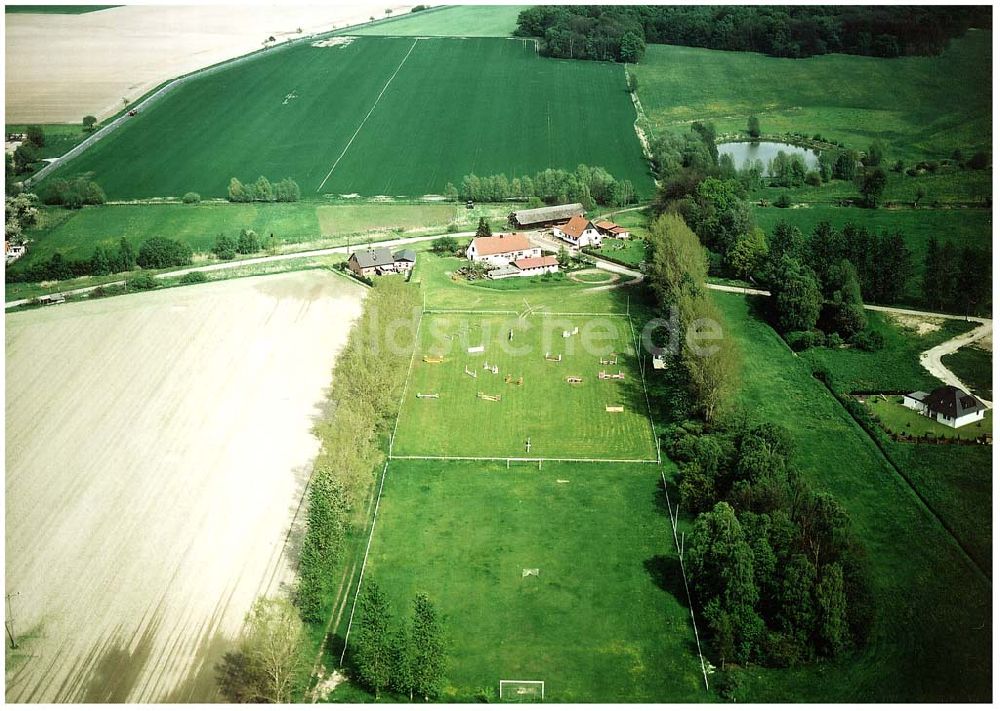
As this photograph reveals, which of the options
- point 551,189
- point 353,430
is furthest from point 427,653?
point 551,189

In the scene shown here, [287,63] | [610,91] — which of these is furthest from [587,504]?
[287,63]

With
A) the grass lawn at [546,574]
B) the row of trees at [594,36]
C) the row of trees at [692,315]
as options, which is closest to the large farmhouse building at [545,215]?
the row of trees at [692,315]

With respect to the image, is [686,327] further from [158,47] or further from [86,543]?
[158,47]

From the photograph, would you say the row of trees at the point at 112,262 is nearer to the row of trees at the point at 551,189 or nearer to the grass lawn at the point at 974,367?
the row of trees at the point at 551,189

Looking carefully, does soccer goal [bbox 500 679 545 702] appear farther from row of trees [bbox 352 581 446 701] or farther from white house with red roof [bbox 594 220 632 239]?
white house with red roof [bbox 594 220 632 239]

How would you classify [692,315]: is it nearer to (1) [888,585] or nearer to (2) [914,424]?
(2) [914,424]

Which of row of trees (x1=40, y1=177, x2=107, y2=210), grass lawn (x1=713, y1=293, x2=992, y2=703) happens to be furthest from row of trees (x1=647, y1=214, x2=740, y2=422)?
row of trees (x1=40, y1=177, x2=107, y2=210)
